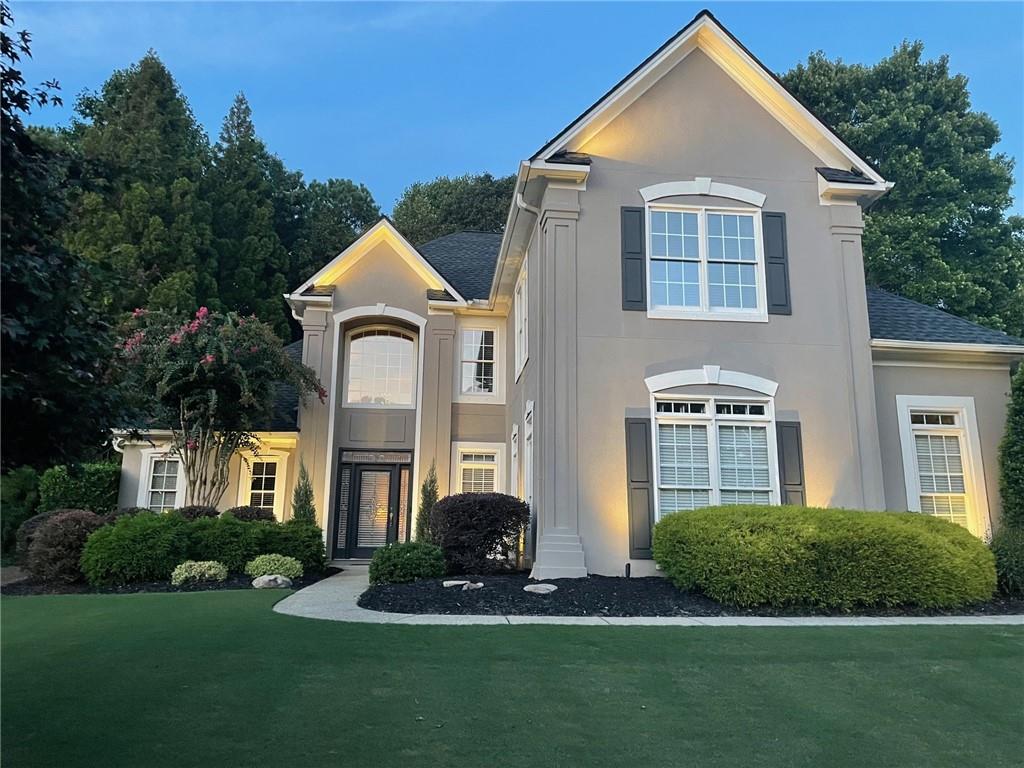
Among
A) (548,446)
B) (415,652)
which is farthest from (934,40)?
(415,652)

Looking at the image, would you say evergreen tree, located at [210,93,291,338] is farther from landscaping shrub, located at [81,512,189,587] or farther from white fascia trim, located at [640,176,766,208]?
white fascia trim, located at [640,176,766,208]

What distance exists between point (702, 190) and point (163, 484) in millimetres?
12654

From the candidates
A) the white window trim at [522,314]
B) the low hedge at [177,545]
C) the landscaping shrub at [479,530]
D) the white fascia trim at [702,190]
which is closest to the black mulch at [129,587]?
the low hedge at [177,545]

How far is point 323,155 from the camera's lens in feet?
152

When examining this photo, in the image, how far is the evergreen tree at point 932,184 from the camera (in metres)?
25.1

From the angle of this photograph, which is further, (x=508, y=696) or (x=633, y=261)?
(x=633, y=261)

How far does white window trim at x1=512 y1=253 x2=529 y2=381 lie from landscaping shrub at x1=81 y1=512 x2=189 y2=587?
21.0 feet

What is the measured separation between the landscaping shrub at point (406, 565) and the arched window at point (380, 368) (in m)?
5.96

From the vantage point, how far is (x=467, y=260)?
18.6m

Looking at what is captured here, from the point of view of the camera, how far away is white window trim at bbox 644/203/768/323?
1106 cm

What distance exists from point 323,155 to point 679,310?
40.5 meters

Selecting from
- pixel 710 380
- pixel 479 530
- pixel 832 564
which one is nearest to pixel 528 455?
pixel 479 530

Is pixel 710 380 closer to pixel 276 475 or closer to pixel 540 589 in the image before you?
pixel 540 589

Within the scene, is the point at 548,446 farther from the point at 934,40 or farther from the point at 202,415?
the point at 934,40
